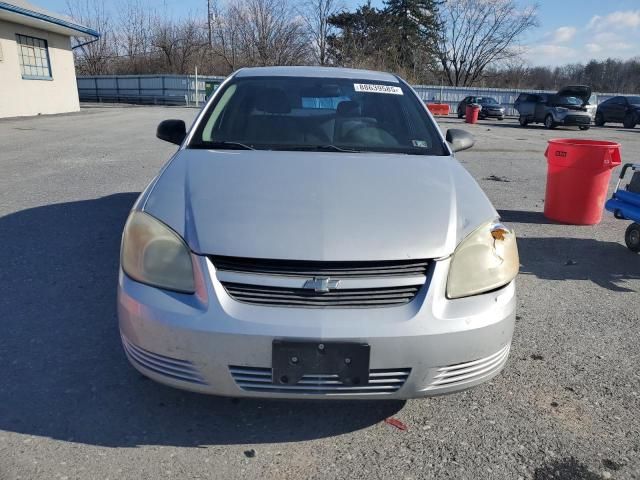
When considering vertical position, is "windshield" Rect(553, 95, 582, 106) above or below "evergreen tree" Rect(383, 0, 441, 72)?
below

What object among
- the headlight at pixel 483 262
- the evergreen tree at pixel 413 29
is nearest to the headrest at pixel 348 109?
the headlight at pixel 483 262

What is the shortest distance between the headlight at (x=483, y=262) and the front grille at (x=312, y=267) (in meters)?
0.19

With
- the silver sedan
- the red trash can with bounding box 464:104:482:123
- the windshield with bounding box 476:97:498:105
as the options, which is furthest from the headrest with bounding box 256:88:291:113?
the windshield with bounding box 476:97:498:105

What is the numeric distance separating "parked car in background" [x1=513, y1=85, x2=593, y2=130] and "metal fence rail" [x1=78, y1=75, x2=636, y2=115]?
1056cm

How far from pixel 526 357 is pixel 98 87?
3970 cm

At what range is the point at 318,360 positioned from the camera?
1905 millimetres

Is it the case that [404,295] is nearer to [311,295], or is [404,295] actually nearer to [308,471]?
[311,295]

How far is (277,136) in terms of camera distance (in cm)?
320

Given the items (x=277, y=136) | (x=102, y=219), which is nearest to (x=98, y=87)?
(x=102, y=219)

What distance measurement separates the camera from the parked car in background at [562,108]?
21.8 metres

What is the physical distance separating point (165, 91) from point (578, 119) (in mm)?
25328

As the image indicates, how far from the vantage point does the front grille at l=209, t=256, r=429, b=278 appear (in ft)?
6.61

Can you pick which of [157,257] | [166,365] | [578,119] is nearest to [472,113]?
[578,119]

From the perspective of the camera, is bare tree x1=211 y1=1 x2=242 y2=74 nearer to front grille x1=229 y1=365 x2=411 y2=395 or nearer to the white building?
the white building
